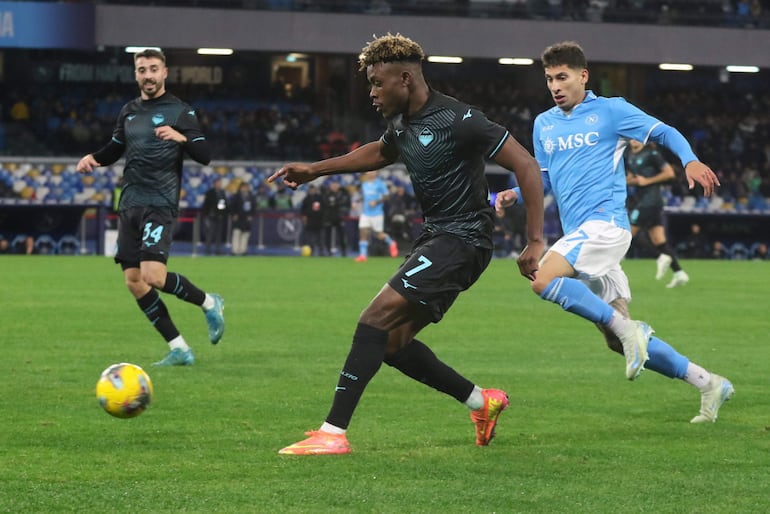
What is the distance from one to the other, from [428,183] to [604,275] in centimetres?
191

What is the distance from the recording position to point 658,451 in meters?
7.28

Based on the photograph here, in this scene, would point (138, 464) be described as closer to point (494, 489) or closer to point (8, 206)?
point (494, 489)

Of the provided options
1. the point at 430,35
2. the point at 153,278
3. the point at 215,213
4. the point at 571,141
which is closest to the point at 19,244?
the point at 215,213

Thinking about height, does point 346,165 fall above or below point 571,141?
below

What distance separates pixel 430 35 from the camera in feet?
135

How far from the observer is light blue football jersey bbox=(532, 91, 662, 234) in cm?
883

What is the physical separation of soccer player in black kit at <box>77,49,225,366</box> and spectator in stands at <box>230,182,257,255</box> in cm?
2498

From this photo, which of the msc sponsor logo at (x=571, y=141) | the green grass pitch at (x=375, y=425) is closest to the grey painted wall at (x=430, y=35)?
the green grass pitch at (x=375, y=425)

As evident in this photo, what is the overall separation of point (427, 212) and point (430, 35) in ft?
113

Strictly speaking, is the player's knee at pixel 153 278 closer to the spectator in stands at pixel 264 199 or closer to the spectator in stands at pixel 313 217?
the spectator in stands at pixel 313 217

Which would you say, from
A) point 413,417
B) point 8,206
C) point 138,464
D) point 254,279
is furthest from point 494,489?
point 8,206

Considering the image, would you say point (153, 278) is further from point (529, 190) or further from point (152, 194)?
point (529, 190)

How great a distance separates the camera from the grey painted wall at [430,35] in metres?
39.5

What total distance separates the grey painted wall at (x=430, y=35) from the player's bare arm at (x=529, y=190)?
33396 millimetres
